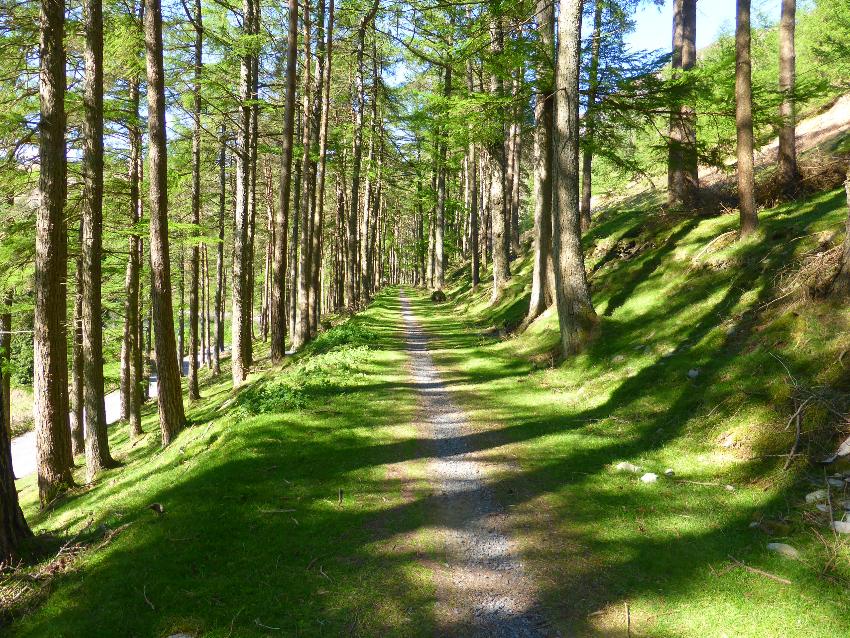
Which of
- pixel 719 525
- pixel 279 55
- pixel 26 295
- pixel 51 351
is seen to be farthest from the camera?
pixel 279 55

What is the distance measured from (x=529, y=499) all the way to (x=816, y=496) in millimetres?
2904

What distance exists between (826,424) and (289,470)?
262 inches

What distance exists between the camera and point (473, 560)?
505cm

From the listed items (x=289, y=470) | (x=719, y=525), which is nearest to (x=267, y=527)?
(x=289, y=470)

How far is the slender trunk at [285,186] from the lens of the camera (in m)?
15.0

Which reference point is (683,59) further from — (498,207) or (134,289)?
(134,289)

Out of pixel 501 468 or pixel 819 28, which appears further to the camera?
pixel 819 28

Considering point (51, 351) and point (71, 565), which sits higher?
point (51, 351)

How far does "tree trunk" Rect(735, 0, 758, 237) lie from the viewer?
1137 centimetres

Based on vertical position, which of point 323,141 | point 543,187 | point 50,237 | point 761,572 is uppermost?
point 323,141

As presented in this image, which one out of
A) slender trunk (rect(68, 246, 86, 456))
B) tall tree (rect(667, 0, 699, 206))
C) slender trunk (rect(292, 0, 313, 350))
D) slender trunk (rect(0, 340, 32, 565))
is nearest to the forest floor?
slender trunk (rect(0, 340, 32, 565))

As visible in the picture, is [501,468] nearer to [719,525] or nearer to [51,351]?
[719,525]

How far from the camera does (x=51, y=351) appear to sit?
387 inches

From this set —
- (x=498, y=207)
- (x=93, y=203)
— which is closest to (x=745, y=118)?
(x=498, y=207)
